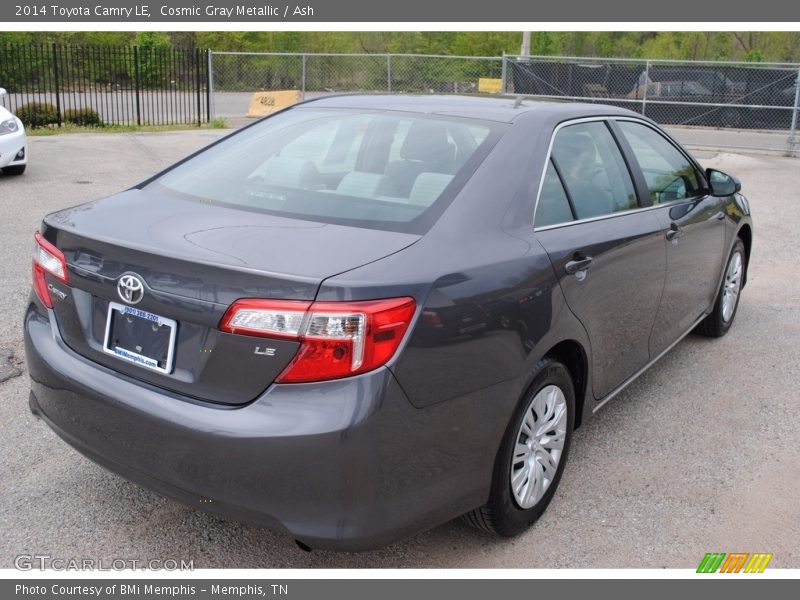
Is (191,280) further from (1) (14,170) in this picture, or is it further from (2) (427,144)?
(1) (14,170)

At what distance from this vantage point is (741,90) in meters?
21.1

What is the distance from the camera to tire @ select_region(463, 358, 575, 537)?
3004 millimetres

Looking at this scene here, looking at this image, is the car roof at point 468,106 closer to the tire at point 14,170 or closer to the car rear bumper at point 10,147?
the car rear bumper at point 10,147

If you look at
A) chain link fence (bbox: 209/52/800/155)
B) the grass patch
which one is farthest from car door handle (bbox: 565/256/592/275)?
the grass patch

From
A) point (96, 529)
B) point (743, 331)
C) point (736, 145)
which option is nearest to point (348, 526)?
point (96, 529)

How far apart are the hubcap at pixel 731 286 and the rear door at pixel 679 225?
1.65ft

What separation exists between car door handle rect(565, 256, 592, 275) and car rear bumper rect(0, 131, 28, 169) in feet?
31.0

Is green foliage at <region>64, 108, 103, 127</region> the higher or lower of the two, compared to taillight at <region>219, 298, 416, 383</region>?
lower

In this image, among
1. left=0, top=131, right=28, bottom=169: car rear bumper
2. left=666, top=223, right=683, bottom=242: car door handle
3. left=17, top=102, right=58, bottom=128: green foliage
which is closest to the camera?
left=666, top=223, right=683, bottom=242: car door handle

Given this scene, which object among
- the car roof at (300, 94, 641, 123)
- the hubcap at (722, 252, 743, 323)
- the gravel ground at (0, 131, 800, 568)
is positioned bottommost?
the gravel ground at (0, 131, 800, 568)

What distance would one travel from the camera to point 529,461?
10.5 feet

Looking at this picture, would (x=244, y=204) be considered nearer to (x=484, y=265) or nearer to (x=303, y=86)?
(x=484, y=265)

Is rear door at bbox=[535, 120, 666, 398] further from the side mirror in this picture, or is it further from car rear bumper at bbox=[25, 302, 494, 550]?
the side mirror

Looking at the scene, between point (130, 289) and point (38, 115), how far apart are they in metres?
19.1
